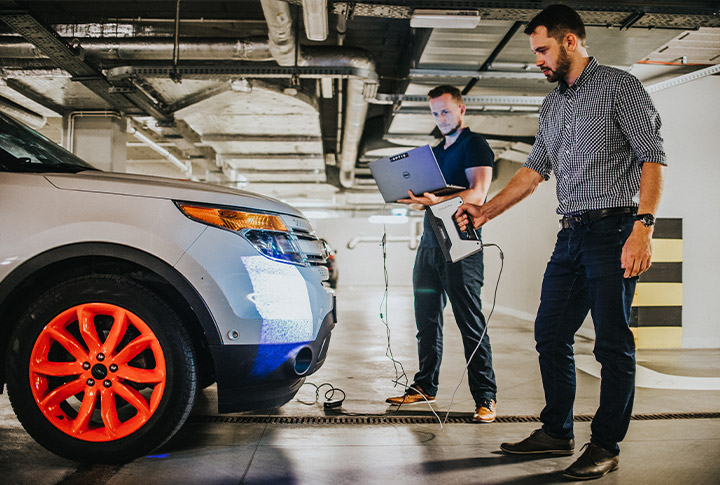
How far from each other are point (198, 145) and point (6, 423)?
834cm

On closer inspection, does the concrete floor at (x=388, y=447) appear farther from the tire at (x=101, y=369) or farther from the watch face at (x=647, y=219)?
the watch face at (x=647, y=219)

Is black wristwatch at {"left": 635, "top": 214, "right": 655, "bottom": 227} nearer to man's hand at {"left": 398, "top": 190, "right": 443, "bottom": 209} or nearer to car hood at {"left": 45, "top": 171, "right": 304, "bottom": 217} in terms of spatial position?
man's hand at {"left": 398, "top": 190, "right": 443, "bottom": 209}

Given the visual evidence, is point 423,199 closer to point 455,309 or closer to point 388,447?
point 455,309

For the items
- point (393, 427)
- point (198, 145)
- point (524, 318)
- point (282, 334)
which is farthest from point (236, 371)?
point (198, 145)

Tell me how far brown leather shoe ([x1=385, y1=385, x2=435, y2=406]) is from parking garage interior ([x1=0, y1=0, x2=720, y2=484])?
0.04 metres

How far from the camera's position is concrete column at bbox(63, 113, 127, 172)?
24.4ft

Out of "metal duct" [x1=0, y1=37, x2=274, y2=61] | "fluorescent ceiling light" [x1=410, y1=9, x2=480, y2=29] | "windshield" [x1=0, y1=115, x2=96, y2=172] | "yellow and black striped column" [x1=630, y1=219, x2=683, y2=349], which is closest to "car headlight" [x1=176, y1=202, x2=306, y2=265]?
"windshield" [x1=0, y1=115, x2=96, y2=172]

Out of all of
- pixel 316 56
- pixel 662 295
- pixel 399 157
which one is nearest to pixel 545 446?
pixel 399 157

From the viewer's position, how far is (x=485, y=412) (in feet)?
8.52

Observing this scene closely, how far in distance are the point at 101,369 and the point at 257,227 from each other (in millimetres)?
772

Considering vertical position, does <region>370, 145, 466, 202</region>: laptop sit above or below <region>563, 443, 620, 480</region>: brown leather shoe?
above

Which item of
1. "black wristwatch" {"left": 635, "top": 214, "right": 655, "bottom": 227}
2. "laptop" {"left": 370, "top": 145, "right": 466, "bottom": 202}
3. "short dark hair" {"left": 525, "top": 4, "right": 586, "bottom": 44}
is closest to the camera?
"black wristwatch" {"left": 635, "top": 214, "right": 655, "bottom": 227}

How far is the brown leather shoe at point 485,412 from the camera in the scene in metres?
2.58

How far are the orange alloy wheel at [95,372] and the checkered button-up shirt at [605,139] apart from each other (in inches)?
67.3
